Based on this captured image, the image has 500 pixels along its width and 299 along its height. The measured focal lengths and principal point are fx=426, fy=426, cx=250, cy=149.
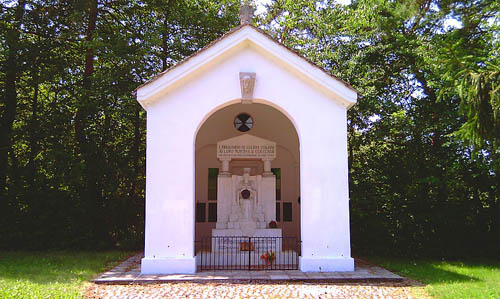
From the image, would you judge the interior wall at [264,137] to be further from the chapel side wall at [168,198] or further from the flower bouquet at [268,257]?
the chapel side wall at [168,198]

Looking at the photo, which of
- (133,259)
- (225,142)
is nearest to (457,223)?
(225,142)

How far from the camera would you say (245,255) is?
38.3ft

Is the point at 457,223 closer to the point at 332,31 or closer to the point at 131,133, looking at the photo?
the point at 332,31

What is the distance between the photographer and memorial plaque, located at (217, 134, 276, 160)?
45.1ft

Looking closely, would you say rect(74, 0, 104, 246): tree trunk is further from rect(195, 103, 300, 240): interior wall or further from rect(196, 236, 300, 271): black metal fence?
rect(196, 236, 300, 271): black metal fence

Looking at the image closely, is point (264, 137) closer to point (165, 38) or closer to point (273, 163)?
point (273, 163)

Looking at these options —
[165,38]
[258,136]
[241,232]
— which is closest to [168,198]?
[241,232]

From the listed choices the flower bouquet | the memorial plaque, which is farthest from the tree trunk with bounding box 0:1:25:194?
the flower bouquet

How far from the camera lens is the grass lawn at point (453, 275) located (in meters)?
8.42

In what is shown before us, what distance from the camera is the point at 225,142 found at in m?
13.8

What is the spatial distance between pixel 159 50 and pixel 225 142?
636 centimetres

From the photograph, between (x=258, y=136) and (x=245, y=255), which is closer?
(x=245, y=255)

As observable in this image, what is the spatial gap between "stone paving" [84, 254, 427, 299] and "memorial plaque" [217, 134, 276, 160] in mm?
4456

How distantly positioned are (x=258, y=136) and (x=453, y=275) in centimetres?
819
